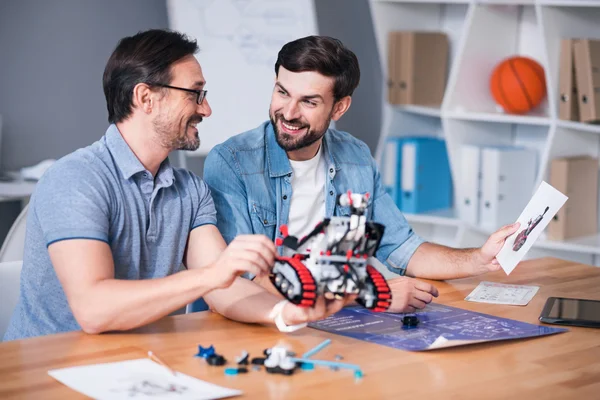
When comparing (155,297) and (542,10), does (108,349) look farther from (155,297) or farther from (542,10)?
(542,10)

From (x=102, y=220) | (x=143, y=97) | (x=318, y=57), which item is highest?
(x=318, y=57)

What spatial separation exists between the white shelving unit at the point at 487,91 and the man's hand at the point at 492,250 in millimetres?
1494

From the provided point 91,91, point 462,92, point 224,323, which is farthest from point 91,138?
point 224,323

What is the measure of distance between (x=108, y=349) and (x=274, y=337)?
0.33 meters

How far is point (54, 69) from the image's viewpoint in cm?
421

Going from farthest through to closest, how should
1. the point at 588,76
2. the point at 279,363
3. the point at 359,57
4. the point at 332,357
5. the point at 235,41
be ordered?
the point at 359,57 → the point at 235,41 → the point at 588,76 → the point at 332,357 → the point at 279,363

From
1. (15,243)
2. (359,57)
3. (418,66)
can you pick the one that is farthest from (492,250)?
(359,57)

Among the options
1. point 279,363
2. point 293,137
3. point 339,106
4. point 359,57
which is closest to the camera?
point 279,363

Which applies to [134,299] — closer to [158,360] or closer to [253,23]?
[158,360]

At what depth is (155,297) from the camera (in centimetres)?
168

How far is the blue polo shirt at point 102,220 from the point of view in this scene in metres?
1.78

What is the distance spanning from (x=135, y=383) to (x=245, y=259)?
12.3 inches

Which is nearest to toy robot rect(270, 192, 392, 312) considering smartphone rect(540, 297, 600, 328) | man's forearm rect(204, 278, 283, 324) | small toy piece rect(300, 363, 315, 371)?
small toy piece rect(300, 363, 315, 371)

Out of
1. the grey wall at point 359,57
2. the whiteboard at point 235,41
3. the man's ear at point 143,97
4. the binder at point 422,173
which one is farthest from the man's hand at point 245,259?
the grey wall at point 359,57
